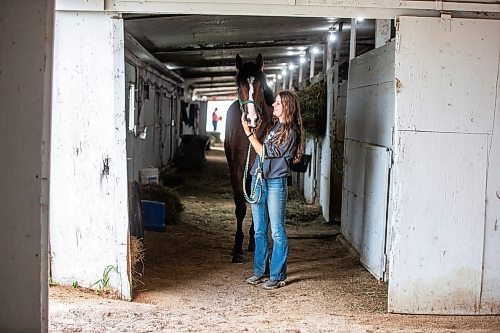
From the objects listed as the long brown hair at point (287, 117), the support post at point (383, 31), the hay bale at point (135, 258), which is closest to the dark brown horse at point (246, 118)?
the long brown hair at point (287, 117)

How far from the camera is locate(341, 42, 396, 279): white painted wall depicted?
5285mm

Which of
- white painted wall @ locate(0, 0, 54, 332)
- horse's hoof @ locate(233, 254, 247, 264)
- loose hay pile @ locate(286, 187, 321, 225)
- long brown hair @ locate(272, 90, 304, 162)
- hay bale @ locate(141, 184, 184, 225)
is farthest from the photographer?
loose hay pile @ locate(286, 187, 321, 225)

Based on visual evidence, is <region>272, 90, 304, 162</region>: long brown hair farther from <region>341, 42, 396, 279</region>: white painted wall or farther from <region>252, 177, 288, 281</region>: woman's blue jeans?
<region>341, 42, 396, 279</region>: white painted wall

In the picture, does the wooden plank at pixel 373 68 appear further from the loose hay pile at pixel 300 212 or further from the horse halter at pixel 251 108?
the loose hay pile at pixel 300 212

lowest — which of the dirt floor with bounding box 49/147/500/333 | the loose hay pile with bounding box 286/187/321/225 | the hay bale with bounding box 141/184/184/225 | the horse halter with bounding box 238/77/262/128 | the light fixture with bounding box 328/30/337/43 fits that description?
the dirt floor with bounding box 49/147/500/333

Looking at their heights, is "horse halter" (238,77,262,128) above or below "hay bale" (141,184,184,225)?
above

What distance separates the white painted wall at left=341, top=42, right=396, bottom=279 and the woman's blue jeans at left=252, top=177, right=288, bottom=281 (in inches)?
33.9

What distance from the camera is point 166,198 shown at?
329 inches

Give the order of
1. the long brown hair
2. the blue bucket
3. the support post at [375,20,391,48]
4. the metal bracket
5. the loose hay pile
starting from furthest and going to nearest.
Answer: the loose hay pile
the blue bucket
the support post at [375,20,391,48]
the long brown hair
the metal bracket

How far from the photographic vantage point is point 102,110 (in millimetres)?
4492

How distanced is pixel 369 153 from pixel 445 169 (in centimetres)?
142

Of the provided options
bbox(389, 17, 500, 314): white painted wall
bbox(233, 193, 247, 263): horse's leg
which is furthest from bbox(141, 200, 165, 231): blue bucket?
bbox(389, 17, 500, 314): white painted wall

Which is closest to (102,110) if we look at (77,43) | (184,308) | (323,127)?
(77,43)

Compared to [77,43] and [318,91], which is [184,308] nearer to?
[77,43]
